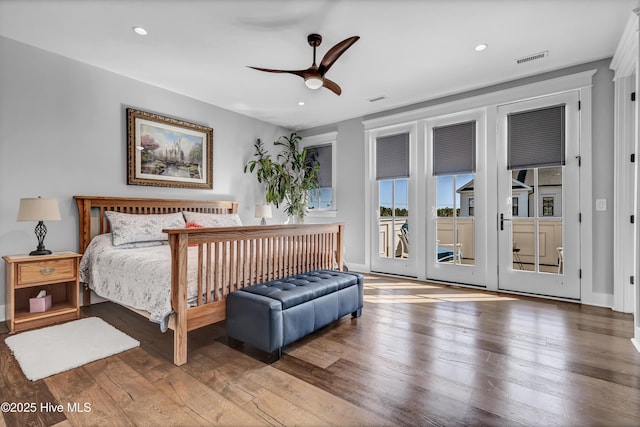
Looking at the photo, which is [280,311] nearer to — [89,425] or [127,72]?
[89,425]

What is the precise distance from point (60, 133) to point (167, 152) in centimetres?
114

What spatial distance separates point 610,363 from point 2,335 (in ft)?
15.5

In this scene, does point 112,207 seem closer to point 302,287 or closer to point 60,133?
point 60,133

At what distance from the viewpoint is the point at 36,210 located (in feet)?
9.12

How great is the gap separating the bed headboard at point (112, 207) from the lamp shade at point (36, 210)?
0.52 metres

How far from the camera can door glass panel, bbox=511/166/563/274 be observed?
3678 millimetres

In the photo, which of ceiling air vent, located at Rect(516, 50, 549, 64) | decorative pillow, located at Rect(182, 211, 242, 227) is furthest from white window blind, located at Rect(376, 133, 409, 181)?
decorative pillow, located at Rect(182, 211, 242, 227)

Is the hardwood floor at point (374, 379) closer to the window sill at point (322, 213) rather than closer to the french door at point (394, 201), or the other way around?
the french door at point (394, 201)

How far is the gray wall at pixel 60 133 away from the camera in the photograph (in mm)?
2994

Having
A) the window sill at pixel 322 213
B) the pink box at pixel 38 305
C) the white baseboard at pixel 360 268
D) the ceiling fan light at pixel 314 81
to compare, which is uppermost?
the ceiling fan light at pixel 314 81

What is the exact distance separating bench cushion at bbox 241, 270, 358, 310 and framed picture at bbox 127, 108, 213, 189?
2448 millimetres

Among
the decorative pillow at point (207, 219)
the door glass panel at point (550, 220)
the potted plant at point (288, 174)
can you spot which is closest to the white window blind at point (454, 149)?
the door glass panel at point (550, 220)

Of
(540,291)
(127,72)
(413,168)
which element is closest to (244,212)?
(127,72)

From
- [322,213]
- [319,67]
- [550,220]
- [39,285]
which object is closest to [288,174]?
[322,213]
